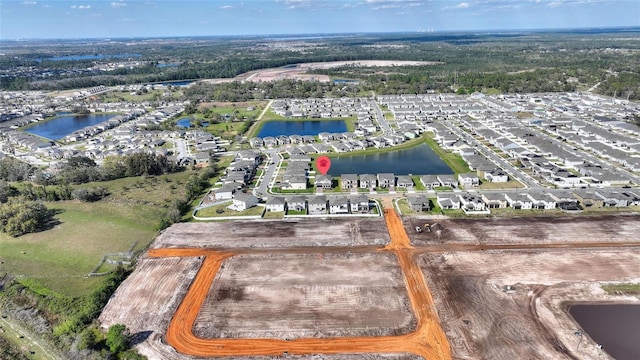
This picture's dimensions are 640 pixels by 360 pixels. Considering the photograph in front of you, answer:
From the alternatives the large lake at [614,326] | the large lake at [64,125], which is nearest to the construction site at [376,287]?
the large lake at [614,326]

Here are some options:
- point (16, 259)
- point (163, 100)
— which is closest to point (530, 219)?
point (16, 259)

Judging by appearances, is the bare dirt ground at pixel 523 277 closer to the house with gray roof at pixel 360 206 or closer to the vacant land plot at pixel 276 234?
the vacant land plot at pixel 276 234

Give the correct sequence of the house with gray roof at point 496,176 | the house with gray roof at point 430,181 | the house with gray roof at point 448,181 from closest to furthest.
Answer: the house with gray roof at point 430,181 < the house with gray roof at point 448,181 < the house with gray roof at point 496,176

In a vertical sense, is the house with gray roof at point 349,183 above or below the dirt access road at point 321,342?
above

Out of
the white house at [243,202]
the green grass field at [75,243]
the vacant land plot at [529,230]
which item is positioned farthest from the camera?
the white house at [243,202]

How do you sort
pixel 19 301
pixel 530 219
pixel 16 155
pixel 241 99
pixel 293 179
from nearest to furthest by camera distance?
1. pixel 19 301
2. pixel 530 219
3. pixel 293 179
4. pixel 16 155
5. pixel 241 99

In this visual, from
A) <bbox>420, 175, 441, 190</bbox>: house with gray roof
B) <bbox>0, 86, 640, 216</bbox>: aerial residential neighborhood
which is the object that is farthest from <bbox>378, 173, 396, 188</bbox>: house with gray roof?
<bbox>420, 175, 441, 190</bbox>: house with gray roof

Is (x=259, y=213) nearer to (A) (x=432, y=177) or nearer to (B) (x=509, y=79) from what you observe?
(A) (x=432, y=177)
